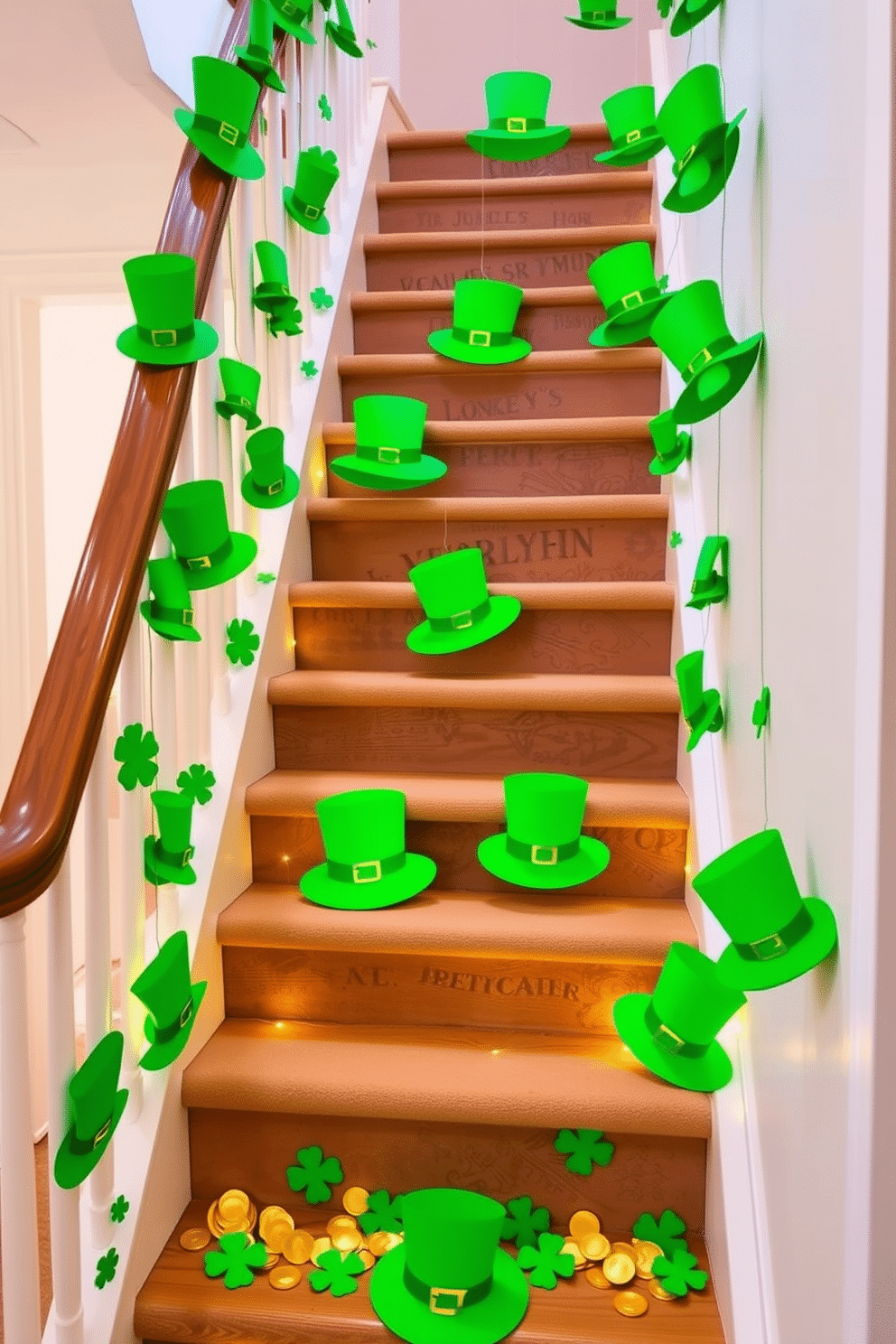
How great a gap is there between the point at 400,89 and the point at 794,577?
408 centimetres

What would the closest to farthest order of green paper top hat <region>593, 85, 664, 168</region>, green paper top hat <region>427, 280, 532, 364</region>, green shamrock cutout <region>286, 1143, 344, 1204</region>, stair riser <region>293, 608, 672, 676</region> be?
green shamrock cutout <region>286, 1143, 344, 1204</region> < stair riser <region>293, 608, 672, 676</region> < green paper top hat <region>593, 85, 664, 168</region> < green paper top hat <region>427, 280, 532, 364</region>

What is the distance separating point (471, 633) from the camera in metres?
1.85

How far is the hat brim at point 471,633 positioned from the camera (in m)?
1.83

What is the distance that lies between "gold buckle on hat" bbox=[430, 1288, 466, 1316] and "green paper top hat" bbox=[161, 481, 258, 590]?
880 mm

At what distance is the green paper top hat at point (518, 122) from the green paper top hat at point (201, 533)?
1396mm

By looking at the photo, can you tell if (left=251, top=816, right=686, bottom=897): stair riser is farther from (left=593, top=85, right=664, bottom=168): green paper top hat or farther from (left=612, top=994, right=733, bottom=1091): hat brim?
(left=593, top=85, right=664, bottom=168): green paper top hat

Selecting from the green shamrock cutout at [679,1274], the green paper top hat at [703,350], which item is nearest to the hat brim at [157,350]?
the green paper top hat at [703,350]

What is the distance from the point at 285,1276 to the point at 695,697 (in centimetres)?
88

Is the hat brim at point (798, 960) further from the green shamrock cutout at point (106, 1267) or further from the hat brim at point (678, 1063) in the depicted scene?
the green shamrock cutout at point (106, 1267)

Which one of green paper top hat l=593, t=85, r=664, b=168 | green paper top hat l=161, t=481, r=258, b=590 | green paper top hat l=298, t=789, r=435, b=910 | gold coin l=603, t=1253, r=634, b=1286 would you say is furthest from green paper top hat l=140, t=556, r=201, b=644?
green paper top hat l=593, t=85, r=664, b=168

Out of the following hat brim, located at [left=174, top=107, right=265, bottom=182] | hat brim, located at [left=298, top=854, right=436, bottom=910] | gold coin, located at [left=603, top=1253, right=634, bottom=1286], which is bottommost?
gold coin, located at [left=603, top=1253, right=634, bottom=1286]

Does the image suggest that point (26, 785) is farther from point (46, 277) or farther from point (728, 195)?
point (46, 277)

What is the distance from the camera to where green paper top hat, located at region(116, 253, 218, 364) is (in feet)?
4.58

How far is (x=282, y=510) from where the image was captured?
1.98 meters
